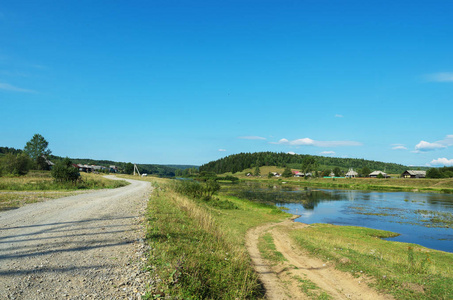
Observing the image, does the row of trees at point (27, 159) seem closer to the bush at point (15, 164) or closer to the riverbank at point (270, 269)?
the bush at point (15, 164)

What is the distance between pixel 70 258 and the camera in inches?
312

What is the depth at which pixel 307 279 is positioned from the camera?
11.7 metres

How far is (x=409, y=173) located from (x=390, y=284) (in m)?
153

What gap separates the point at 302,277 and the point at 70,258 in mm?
9411

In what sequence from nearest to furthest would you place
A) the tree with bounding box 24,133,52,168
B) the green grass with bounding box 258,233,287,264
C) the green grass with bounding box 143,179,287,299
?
the green grass with bounding box 143,179,287,299 < the green grass with bounding box 258,233,287,264 < the tree with bounding box 24,133,52,168

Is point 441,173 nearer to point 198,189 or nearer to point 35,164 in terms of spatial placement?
point 198,189

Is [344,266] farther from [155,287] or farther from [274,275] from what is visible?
[155,287]

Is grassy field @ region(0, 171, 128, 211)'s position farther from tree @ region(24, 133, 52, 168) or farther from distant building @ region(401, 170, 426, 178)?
distant building @ region(401, 170, 426, 178)

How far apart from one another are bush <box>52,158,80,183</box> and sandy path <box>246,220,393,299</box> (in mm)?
30223

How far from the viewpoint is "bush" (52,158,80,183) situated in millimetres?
35500

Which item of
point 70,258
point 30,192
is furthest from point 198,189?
point 70,258

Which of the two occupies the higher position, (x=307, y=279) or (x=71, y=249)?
(x=71, y=249)

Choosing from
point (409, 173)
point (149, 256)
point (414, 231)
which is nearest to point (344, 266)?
point (149, 256)

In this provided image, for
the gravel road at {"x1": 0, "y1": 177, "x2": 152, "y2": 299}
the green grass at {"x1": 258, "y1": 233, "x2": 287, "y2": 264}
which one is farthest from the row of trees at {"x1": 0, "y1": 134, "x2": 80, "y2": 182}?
the green grass at {"x1": 258, "y1": 233, "x2": 287, "y2": 264}
